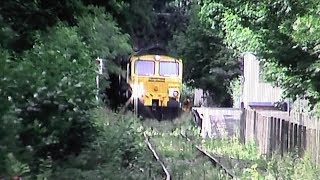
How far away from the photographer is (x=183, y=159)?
59.5 ft

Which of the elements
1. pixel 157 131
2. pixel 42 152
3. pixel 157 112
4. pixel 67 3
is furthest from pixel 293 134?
pixel 157 112

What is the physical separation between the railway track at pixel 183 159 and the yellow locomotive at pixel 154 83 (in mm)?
8552

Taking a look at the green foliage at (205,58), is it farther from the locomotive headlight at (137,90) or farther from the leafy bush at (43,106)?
the leafy bush at (43,106)

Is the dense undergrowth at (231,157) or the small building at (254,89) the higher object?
the small building at (254,89)

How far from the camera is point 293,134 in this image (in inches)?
648

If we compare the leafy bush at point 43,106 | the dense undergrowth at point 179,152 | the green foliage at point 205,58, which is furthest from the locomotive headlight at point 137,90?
the leafy bush at point 43,106

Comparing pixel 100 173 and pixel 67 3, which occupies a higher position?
pixel 67 3

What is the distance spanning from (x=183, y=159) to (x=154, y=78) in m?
15.6

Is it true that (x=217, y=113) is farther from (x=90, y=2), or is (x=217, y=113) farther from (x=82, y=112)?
(x=90, y=2)

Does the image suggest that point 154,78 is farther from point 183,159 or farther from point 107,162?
point 107,162

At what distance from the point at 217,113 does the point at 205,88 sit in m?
18.3

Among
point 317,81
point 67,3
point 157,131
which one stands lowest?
point 157,131

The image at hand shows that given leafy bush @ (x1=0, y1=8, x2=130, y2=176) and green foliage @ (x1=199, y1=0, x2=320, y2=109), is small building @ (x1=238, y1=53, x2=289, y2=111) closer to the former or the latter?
green foliage @ (x1=199, y1=0, x2=320, y2=109)

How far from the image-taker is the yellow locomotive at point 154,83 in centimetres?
3325
